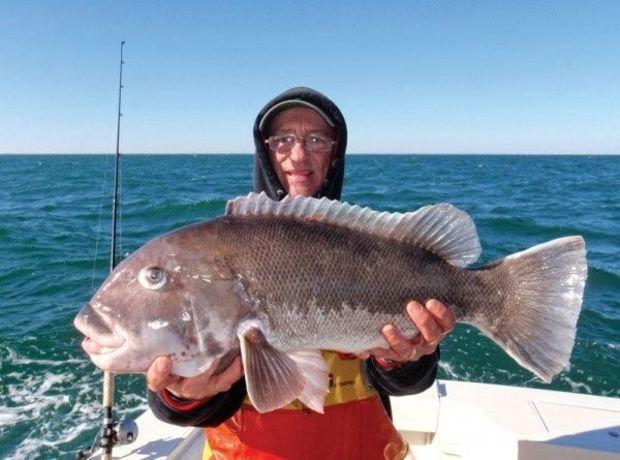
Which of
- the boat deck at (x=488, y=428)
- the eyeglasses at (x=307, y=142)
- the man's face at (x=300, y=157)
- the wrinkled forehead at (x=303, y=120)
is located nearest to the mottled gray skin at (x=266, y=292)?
the man's face at (x=300, y=157)

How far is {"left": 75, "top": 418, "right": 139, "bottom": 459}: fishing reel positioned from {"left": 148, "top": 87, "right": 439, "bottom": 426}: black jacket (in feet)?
4.22

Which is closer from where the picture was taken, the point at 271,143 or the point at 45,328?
the point at 271,143

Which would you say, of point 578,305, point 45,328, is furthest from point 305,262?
point 45,328

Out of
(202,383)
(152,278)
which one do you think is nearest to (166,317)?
(152,278)

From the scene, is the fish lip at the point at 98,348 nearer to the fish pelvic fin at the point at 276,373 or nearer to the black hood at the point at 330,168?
the fish pelvic fin at the point at 276,373

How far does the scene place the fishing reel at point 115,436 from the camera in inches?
147

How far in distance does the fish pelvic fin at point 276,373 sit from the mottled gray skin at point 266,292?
0.05m

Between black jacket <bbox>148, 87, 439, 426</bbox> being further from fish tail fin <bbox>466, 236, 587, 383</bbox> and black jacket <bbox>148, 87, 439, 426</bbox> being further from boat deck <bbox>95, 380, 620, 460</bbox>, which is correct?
boat deck <bbox>95, 380, 620, 460</bbox>

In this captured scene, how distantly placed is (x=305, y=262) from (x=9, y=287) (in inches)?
484

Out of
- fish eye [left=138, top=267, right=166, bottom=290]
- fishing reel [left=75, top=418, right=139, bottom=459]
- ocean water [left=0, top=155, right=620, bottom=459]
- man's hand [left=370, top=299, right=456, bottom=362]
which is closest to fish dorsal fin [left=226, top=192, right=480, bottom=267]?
man's hand [left=370, top=299, right=456, bottom=362]

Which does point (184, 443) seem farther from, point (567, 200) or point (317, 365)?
point (567, 200)

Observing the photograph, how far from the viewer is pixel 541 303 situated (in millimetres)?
2574

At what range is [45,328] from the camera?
380 inches

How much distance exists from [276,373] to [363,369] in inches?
34.4
